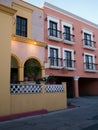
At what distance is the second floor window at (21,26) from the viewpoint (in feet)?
53.8

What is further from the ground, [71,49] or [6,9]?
[6,9]

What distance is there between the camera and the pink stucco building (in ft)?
62.1

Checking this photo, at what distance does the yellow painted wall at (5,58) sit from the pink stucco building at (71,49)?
8.17 m

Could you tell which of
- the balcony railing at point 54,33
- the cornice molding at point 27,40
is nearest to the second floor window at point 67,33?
the balcony railing at point 54,33

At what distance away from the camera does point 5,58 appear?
31.1 ft

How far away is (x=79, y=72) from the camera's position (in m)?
21.8

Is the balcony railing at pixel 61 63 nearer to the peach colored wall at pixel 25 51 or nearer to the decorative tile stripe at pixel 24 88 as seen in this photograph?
the peach colored wall at pixel 25 51

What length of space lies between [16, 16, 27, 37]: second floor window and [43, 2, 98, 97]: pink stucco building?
97.1 inches

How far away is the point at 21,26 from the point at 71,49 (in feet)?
23.0

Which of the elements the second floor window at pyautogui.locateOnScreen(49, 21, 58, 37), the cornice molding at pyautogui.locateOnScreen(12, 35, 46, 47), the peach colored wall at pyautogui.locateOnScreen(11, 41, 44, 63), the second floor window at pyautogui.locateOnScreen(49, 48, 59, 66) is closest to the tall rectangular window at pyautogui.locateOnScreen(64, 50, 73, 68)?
the second floor window at pyautogui.locateOnScreen(49, 48, 59, 66)

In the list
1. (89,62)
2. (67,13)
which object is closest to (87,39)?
(89,62)

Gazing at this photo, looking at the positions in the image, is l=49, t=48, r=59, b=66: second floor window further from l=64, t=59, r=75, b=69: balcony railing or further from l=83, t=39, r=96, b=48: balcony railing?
l=83, t=39, r=96, b=48: balcony railing

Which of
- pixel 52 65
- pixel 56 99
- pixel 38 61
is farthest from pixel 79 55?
pixel 56 99

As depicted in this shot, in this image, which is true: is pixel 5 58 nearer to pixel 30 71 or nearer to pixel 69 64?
pixel 30 71
